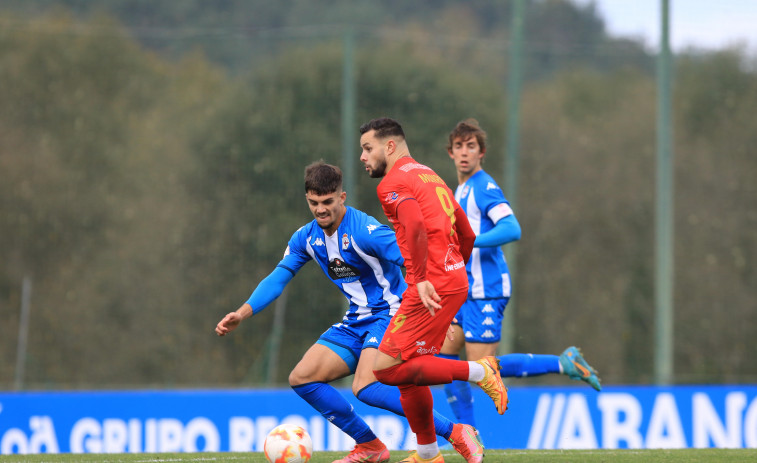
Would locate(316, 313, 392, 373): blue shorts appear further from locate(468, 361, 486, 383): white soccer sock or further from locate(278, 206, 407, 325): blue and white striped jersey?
locate(468, 361, 486, 383): white soccer sock

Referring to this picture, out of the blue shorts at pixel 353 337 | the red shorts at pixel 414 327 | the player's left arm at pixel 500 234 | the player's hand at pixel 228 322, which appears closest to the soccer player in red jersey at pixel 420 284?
the red shorts at pixel 414 327

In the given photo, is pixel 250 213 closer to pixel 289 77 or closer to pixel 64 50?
pixel 289 77

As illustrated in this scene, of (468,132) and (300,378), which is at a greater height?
(468,132)

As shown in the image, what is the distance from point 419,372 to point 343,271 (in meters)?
1.08

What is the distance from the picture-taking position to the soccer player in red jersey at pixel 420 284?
5.57 meters

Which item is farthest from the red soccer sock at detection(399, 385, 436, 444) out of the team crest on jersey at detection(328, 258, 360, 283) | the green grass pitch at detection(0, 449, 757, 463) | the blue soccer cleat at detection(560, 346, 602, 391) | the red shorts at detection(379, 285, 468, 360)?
the blue soccer cleat at detection(560, 346, 602, 391)

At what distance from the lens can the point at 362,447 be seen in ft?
21.0

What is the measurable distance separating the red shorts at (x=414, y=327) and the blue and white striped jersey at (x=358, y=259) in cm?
62

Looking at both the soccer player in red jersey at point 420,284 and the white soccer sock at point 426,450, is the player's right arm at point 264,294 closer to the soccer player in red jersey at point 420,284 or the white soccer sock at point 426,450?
the soccer player in red jersey at point 420,284

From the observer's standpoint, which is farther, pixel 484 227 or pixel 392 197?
pixel 484 227

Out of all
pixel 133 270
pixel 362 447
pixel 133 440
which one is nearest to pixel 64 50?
pixel 133 270

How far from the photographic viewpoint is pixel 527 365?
7.52 m

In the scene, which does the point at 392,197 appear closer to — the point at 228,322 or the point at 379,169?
the point at 379,169

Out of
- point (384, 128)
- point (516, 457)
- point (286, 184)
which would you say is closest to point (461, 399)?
point (516, 457)
